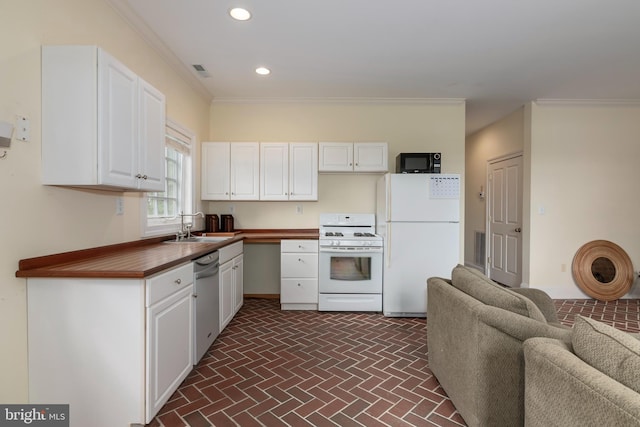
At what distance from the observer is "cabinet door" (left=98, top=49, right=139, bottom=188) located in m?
1.66

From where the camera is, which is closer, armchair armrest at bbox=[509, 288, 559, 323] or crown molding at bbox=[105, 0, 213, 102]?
armchair armrest at bbox=[509, 288, 559, 323]

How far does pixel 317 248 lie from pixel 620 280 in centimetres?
414

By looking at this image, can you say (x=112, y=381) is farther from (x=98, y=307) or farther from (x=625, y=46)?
(x=625, y=46)

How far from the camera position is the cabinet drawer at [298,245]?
3.57m

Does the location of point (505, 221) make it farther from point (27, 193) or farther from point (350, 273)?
point (27, 193)

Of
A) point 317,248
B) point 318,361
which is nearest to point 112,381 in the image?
point 318,361

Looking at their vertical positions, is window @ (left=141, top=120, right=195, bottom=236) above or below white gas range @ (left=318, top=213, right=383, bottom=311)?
above

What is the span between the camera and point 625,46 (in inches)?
108

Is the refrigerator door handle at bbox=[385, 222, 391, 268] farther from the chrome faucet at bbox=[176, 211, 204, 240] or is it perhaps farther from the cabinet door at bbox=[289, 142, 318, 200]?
the chrome faucet at bbox=[176, 211, 204, 240]

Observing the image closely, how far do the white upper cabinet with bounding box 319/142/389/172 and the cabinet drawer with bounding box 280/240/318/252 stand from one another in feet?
3.40

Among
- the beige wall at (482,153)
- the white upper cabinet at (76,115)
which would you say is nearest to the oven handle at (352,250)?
the white upper cabinet at (76,115)

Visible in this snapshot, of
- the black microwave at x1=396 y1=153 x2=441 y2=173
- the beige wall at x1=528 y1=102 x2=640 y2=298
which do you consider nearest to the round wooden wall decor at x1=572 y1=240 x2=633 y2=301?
the beige wall at x1=528 y1=102 x2=640 y2=298

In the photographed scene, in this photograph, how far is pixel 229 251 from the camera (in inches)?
120

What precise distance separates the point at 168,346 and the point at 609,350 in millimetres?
2093
